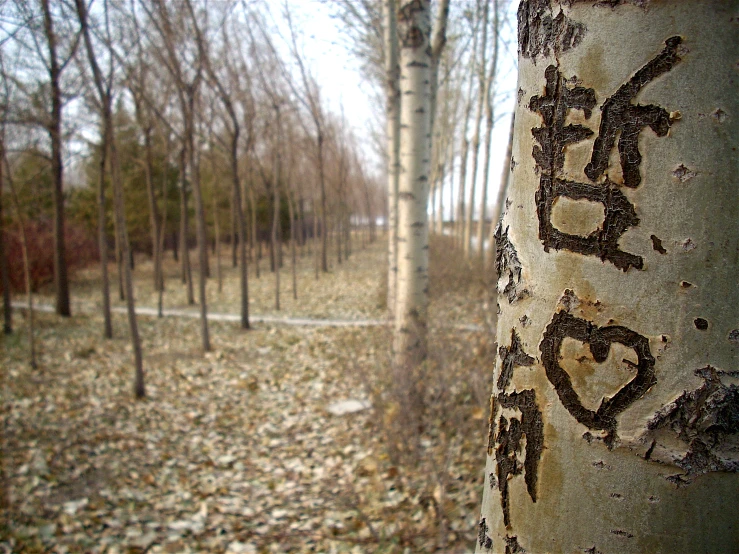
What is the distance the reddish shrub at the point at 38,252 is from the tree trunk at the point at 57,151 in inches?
85.5

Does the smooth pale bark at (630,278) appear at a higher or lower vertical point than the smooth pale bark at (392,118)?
lower

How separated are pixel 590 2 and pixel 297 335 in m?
8.98

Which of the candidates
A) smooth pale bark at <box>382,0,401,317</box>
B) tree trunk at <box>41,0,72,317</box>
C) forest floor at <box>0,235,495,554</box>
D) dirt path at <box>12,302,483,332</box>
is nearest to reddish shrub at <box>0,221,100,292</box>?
dirt path at <box>12,302,483,332</box>

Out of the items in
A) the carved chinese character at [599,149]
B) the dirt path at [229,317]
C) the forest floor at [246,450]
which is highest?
the carved chinese character at [599,149]

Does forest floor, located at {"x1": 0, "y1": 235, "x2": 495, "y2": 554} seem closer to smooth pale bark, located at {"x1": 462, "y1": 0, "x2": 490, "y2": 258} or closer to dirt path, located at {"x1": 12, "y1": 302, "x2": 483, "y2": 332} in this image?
dirt path, located at {"x1": 12, "y1": 302, "x2": 483, "y2": 332}

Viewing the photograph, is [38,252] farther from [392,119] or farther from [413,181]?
[413,181]

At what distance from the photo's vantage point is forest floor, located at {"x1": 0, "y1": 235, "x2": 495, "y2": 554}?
3.38 metres

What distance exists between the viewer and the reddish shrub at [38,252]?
44.3 ft

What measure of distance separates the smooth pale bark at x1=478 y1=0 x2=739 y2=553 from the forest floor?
101 inches

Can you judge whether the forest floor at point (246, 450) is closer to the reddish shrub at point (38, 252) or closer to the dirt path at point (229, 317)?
the dirt path at point (229, 317)

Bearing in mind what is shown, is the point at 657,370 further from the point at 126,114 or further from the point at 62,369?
the point at 126,114

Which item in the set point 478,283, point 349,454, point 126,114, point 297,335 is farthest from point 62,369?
point 126,114

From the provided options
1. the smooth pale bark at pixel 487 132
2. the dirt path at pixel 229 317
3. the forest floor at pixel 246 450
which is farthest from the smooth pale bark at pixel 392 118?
the smooth pale bark at pixel 487 132

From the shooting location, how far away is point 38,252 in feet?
47.8
